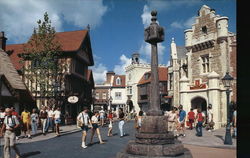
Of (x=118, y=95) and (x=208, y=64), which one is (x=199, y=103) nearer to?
(x=208, y=64)

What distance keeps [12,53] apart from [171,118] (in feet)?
77.1

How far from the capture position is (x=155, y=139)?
678 cm

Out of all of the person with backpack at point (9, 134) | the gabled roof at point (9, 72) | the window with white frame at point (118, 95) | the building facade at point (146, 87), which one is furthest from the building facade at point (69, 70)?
the window with white frame at point (118, 95)

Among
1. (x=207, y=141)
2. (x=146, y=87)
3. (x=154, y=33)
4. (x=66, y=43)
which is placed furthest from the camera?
(x=146, y=87)

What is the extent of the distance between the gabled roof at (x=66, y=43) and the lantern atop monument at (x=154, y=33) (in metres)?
18.4

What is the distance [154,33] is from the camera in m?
7.70

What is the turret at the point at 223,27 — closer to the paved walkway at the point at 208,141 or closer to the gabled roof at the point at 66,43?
the paved walkway at the point at 208,141

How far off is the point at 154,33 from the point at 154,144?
347cm

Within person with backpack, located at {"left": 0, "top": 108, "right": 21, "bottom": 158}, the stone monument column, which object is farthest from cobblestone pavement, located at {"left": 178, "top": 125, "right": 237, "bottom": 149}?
person with backpack, located at {"left": 0, "top": 108, "right": 21, "bottom": 158}

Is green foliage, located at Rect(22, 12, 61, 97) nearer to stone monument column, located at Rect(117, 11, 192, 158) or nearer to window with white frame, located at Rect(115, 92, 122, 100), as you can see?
stone monument column, located at Rect(117, 11, 192, 158)

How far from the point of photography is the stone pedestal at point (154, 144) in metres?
6.50

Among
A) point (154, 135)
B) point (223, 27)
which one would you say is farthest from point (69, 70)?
point (154, 135)

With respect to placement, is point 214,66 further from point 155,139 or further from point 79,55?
point 155,139
